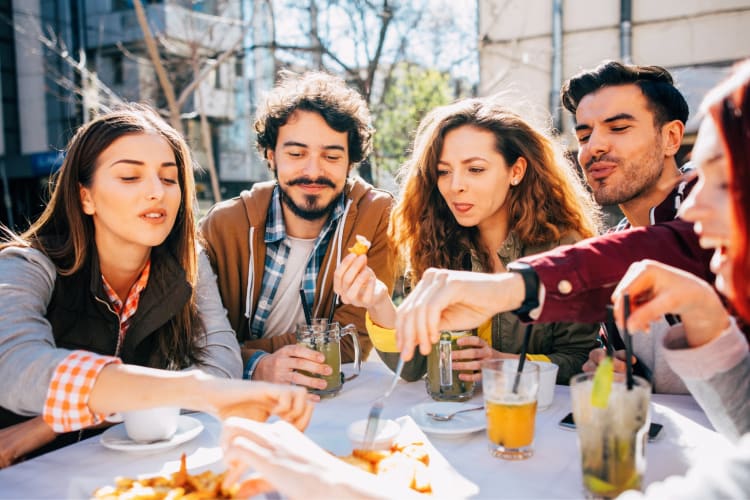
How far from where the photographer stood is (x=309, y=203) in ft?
10.5

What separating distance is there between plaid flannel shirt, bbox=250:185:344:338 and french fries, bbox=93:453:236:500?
5.72ft

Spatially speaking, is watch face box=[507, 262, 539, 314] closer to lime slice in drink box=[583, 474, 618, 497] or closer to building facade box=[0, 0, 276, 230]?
lime slice in drink box=[583, 474, 618, 497]

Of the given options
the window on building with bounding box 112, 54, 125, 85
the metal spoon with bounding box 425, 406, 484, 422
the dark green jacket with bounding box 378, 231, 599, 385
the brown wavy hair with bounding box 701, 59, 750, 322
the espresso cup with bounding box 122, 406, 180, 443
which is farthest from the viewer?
the window on building with bounding box 112, 54, 125, 85

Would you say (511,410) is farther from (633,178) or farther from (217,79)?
(217,79)

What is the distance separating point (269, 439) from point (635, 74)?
2589 mm

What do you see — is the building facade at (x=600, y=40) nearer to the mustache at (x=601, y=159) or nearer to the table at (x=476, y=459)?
the mustache at (x=601, y=159)

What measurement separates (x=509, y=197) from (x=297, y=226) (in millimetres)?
1183

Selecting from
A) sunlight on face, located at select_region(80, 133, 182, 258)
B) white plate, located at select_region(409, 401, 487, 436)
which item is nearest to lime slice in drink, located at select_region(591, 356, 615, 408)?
white plate, located at select_region(409, 401, 487, 436)

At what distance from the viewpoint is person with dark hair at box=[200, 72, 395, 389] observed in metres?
3.12

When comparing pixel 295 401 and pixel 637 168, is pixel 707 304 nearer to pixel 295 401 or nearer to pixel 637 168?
pixel 295 401

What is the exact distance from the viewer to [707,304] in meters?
1.32

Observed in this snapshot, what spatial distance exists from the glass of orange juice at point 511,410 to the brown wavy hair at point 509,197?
1240 millimetres

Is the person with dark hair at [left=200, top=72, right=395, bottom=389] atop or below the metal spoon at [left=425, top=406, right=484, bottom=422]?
atop

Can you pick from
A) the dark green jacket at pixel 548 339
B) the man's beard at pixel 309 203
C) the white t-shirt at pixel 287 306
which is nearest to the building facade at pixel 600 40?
the man's beard at pixel 309 203
